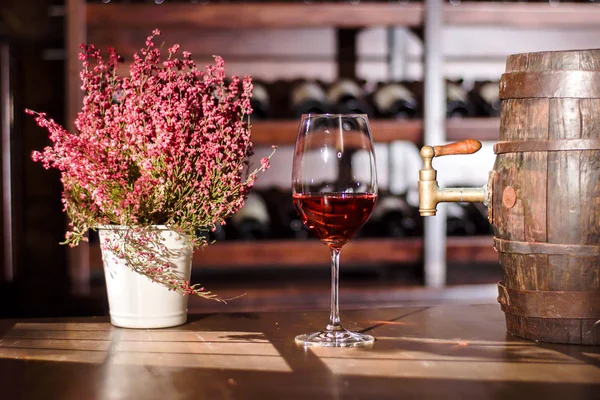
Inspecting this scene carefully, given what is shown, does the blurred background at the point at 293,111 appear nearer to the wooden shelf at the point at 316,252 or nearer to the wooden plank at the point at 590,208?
the wooden shelf at the point at 316,252

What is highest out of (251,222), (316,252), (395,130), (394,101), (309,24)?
(309,24)

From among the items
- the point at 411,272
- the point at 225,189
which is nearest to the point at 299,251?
the point at 411,272

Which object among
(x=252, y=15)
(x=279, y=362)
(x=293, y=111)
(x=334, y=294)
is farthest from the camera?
(x=293, y=111)

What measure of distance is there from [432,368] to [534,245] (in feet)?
0.77

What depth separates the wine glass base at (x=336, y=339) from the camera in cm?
88

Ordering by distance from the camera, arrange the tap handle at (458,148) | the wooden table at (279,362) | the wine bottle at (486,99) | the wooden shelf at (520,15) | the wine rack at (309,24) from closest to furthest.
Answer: the wooden table at (279,362) → the tap handle at (458,148) → the wine rack at (309,24) → the wooden shelf at (520,15) → the wine bottle at (486,99)

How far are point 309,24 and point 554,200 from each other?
198 cm

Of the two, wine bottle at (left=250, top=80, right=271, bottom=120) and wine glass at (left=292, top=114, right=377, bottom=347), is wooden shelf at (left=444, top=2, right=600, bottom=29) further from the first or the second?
wine glass at (left=292, top=114, right=377, bottom=347)

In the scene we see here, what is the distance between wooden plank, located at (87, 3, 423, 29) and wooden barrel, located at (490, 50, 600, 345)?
188cm

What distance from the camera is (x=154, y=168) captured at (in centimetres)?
96

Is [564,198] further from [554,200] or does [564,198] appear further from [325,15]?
[325,15]

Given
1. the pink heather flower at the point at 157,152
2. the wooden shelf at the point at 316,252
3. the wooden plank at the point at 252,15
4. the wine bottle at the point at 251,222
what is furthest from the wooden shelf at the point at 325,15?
the pink heather flower at the point at 157,152

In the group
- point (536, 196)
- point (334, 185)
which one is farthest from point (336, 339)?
point (536, 196)

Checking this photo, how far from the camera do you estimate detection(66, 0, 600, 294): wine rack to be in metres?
2.69
